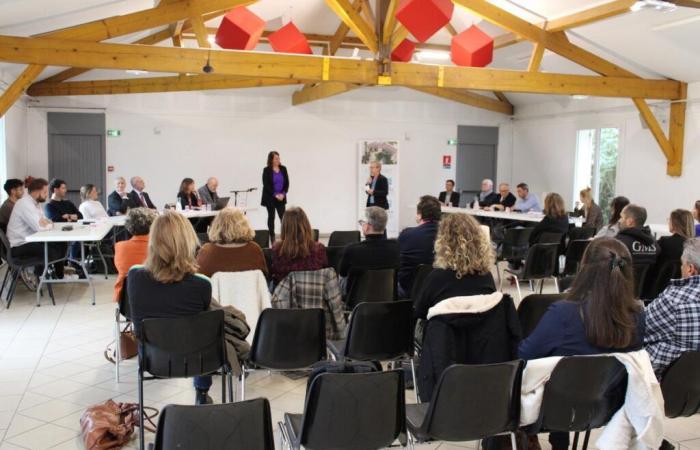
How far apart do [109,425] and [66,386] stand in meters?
1.09

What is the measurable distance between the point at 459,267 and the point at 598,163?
941cm

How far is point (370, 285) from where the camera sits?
4.21 m

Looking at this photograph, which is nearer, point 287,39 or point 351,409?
point 351,409

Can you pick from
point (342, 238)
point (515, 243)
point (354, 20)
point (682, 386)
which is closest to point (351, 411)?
point (682, 386)

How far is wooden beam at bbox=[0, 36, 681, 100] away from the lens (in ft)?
21.4

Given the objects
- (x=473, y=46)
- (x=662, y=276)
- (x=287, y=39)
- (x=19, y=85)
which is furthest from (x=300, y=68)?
(x=662, y=276)

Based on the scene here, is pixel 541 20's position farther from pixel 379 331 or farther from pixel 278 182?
pixel 379 331

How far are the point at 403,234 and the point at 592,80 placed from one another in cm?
545

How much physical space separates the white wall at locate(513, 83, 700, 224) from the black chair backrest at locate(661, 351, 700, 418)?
25.2 ft

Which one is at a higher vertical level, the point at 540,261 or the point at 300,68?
the point at 300,68

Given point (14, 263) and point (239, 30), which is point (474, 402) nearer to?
point (14, 263)

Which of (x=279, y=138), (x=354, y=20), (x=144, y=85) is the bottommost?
(x=279, y=138)

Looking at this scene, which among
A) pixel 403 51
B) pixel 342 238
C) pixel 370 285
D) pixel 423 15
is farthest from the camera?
pixel 403 51

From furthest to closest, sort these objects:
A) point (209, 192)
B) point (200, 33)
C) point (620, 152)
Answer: point (620, 152) < point (209, 192) < point (200, 33)
